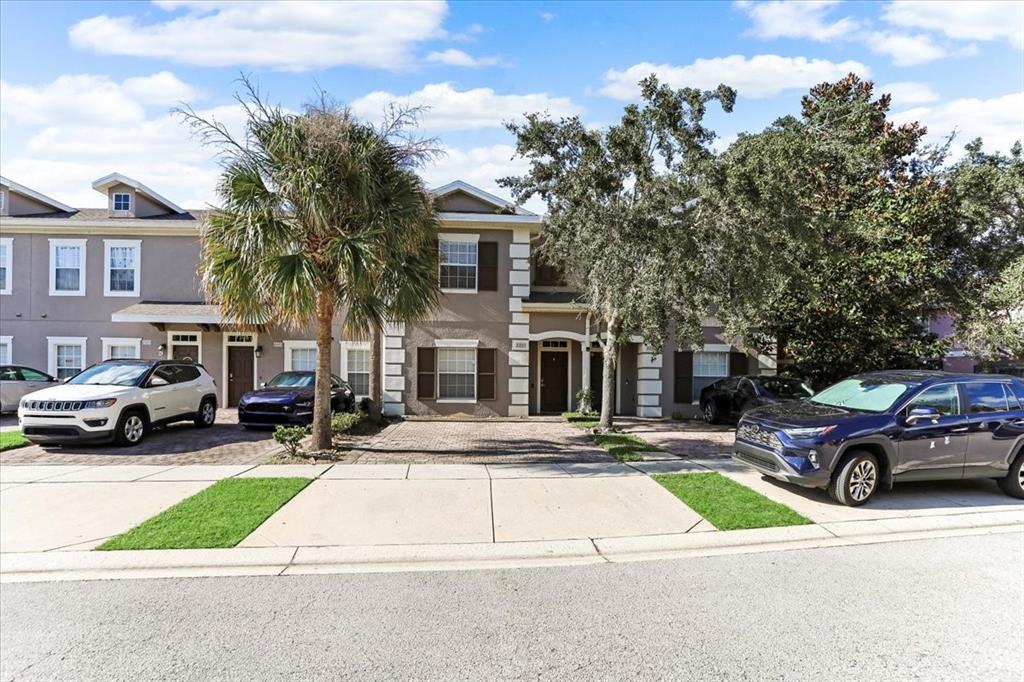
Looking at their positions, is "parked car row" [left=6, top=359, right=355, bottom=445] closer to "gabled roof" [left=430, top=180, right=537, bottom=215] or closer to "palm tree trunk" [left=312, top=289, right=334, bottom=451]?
"palm tree trunk" [left=312, top=289, right=334, bottom=451]

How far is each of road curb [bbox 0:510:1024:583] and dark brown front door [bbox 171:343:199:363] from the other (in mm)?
13550

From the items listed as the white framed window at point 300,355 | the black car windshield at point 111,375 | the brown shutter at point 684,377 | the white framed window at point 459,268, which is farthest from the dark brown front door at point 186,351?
the brown shutter at point 684,377

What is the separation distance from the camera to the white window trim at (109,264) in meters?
17.8

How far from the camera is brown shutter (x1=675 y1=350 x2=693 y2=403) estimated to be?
1852 centimetres

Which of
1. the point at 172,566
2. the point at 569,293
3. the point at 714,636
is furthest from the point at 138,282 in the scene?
the point at 714,636

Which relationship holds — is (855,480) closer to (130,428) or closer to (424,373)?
(424,373)

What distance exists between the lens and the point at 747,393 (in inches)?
623

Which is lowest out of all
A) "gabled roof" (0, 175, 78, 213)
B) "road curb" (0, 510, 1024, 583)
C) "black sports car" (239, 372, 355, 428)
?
"road curb" (0, 510, 1024, 583)

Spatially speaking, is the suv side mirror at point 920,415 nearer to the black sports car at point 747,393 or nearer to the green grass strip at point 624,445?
the green grass strip at point 624,445

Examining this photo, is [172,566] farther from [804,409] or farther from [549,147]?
[549,147]

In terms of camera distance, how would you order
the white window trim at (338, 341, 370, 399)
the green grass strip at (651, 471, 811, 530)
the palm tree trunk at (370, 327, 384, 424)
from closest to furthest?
the green grass strip at (651, 471, 811, 530) → the palm tree trunk at (370, 327, 384, 424) → the white window trim at (338, 341, 370, 399)

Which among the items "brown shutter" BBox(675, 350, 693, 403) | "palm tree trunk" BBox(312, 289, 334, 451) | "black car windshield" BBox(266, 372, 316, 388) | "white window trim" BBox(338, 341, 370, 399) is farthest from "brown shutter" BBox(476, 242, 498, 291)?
"palm tree trunk" BBox(312, 289, 334, 451)

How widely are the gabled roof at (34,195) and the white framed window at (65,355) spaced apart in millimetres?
4589

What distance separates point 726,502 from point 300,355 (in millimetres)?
14438
